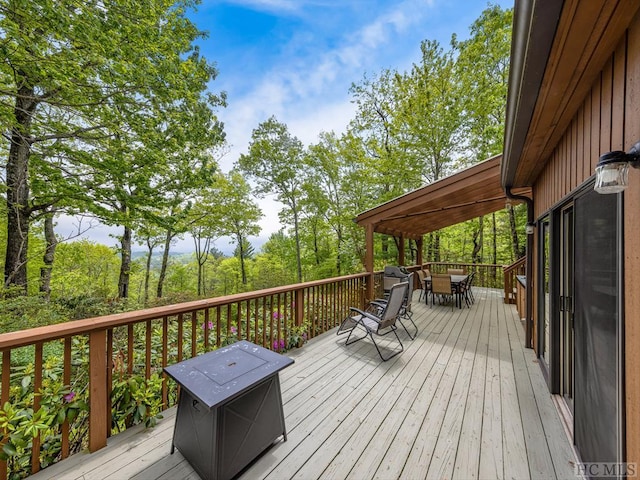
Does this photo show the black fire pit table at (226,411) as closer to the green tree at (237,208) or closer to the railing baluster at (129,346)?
the railing baluster at (129,346)

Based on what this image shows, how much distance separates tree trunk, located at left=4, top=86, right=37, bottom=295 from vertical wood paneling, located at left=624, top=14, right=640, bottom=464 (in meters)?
8.69

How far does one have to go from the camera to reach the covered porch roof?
14.0 ft

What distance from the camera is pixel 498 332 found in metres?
4.48

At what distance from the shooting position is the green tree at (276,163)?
42.1 feet

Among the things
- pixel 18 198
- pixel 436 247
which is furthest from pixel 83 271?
pixel 436 247

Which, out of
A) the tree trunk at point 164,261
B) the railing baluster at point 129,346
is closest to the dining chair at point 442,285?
the railing baluster at point 129,346

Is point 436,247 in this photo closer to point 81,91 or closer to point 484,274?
point 484,274

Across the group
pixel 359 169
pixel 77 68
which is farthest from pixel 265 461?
pixel 359 169

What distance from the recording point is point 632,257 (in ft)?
3.67

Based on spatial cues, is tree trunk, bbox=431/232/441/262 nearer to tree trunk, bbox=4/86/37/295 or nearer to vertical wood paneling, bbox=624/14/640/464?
vertical wood paneling, bbox=624/14/640/464

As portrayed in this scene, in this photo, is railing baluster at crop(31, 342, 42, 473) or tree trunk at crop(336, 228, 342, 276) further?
tree trunk at crop(336, 228, 342, 276)

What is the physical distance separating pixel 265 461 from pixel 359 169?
12057mm

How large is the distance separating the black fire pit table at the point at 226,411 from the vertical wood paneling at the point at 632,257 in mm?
1842

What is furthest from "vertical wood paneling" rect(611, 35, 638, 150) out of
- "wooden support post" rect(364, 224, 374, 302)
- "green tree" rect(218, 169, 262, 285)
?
"green tree" rect(218, 169, 262, 285)
